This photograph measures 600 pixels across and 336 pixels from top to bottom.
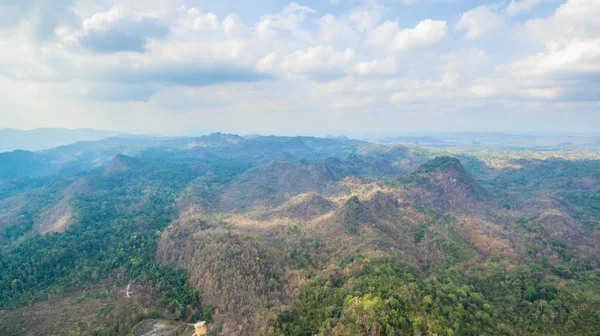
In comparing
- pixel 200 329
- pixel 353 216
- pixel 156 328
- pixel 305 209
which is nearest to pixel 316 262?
pixel 353 216

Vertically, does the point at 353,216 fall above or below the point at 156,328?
above

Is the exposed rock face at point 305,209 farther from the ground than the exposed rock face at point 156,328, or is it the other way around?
the exposed rock face at point 305,209

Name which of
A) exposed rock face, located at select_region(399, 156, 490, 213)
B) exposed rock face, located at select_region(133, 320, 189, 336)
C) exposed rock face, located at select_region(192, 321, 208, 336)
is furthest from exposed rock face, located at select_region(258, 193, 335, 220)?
exposed rock face, located at select_region(133, 320, 189, 336)

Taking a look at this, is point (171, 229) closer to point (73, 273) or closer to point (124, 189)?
point (73, 273)

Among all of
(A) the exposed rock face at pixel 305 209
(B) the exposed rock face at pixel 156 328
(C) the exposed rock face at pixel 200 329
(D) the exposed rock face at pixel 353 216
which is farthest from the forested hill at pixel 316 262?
(B) the exposed rock face at pixel 156 328

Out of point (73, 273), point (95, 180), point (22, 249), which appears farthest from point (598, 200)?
point (95, 180)

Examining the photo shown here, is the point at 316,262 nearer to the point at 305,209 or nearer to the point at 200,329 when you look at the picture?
the point at 200,329

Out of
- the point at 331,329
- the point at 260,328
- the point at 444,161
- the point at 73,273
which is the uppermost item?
the point at 444,161

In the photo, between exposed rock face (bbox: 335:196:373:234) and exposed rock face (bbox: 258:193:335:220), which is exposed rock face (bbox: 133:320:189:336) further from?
exposed rock face (bbox: 258:193:335:220)

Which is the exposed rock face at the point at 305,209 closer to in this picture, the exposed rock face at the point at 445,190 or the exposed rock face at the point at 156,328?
the exposed rock face at the point at 445,190
